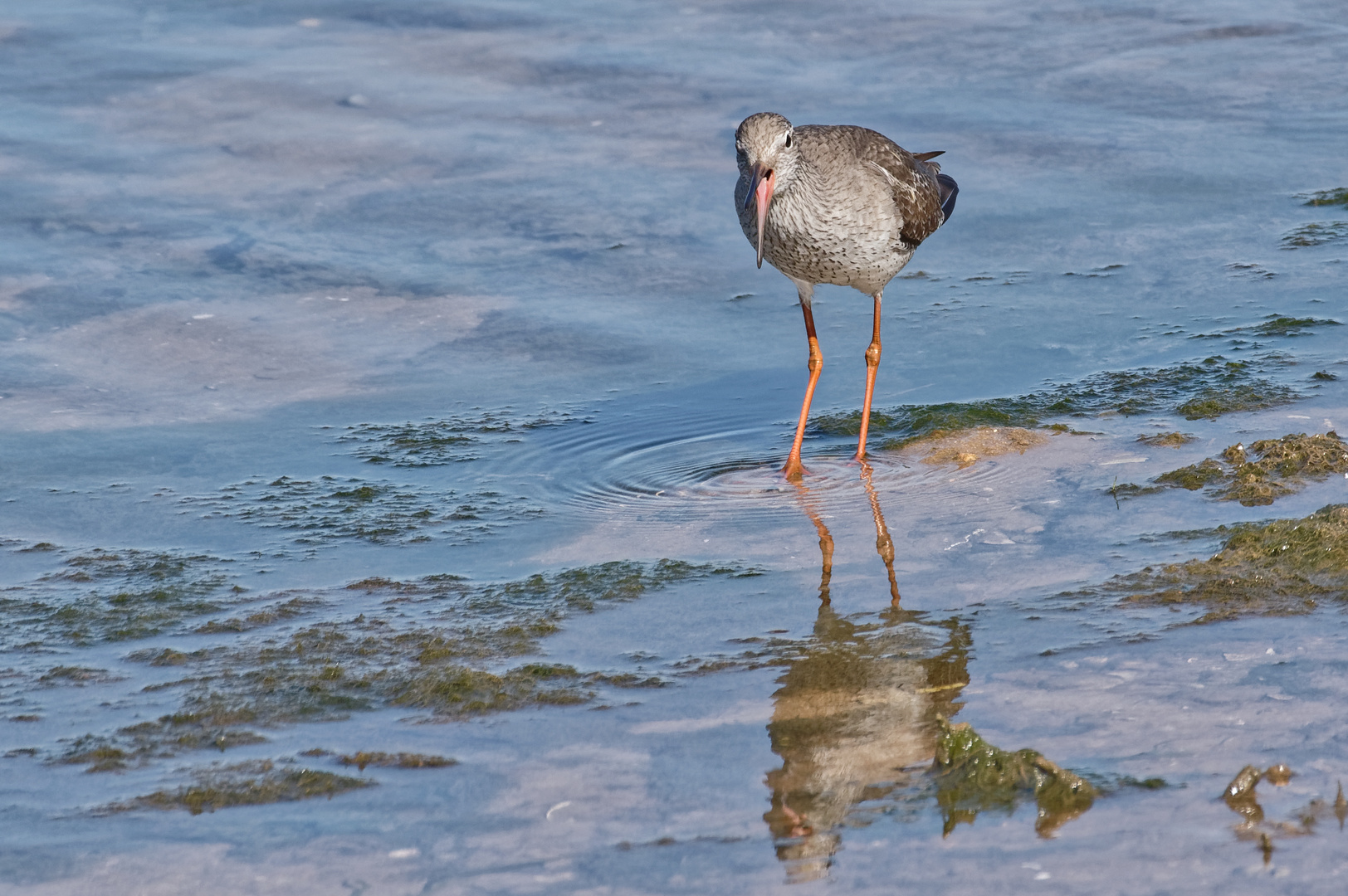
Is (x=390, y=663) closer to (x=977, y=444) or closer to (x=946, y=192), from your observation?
(x=977, y=444)

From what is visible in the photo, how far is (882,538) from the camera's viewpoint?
537cm

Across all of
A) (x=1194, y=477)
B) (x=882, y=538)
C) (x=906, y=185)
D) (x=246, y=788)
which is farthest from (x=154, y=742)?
(x=906, y=185)

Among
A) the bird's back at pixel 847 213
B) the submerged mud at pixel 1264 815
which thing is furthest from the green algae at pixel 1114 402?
the submerged mud at pixel 1264 815

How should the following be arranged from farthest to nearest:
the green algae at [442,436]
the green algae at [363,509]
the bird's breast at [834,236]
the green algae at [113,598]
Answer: the green algae at [442,436] → the bird's breast at [834,236] → the green algae at [363,509] → the green algae at [113,598]

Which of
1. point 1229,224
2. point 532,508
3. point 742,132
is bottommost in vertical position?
point 532,508

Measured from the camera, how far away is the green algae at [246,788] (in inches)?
146

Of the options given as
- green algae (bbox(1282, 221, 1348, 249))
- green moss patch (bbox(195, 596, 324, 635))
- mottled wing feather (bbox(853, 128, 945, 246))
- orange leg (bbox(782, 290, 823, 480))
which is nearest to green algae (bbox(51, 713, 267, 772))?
green moss patch (bbox(195, 596, 324, 635))

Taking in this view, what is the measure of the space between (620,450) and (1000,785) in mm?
3236

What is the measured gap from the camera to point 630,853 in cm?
341

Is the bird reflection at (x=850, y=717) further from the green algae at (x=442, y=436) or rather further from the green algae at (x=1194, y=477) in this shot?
the green algae at (x=442, y=436)

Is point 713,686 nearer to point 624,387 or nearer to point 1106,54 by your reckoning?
point 624,387

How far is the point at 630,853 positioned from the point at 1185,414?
153 inches

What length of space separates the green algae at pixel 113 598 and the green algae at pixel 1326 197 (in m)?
6.76

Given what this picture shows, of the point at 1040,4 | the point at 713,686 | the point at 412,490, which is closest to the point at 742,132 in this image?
the point at 412,490
